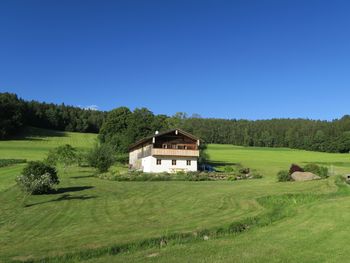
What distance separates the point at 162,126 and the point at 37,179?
53.9m

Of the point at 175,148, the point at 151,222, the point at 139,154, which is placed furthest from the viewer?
the point at 139,154

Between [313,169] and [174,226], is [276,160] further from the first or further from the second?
[174,226]

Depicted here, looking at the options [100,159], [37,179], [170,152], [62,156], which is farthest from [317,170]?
[62,156]

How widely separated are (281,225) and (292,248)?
4016mm

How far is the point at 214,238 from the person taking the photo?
1420 centimetres

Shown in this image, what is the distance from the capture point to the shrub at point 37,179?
2965 cm

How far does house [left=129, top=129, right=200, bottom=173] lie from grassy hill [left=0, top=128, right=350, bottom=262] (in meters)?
29.2

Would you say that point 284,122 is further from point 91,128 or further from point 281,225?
point 281,225

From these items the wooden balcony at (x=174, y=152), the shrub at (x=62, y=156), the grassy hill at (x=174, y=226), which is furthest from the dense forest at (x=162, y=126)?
the grassy hill at (x=174, y=226)

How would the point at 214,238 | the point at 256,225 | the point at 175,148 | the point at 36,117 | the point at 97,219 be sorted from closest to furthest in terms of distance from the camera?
1. the point at 214,238
2. the point at 256,225
3. the point at 97,219
4. the point at 175,148
5. the point at 36,117

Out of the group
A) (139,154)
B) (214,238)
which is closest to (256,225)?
(214,238)

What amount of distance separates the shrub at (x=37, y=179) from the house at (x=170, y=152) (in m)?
27.1

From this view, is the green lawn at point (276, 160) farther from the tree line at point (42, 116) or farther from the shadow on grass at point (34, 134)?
the tree line at point (42, 116)

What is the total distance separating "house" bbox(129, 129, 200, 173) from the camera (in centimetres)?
5953
